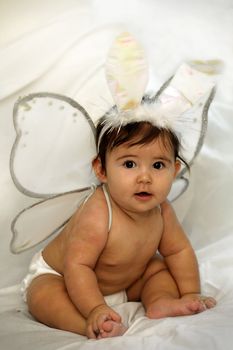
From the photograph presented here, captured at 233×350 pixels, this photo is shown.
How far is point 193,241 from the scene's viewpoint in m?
1.05

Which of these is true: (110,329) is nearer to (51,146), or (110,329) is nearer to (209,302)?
(209,302)

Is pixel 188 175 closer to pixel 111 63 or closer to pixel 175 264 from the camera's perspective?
pixel 175 264

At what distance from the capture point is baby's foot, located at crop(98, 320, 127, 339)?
2.43ft

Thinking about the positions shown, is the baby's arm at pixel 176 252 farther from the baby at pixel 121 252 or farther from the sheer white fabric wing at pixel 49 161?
the sheer white fabric wing at pixel 49 161

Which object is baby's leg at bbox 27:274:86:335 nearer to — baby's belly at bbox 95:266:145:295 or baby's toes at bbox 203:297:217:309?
baby's belly at bbox 95:266:145:295

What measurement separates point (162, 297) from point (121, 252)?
0.31ft

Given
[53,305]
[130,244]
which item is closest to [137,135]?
[130,244]

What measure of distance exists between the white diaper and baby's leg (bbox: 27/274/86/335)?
0.06 feet

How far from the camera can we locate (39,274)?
3.01 feet

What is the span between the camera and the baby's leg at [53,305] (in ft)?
2.66

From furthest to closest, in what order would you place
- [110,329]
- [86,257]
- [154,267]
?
[154,267]
[86,257]
[110,329]

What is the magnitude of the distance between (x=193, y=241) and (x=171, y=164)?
26 centimetres

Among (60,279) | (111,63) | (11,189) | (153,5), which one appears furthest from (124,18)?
(60,279)

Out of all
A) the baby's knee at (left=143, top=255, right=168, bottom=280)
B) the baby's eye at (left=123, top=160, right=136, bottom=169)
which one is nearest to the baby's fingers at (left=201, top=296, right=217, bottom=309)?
the baby's knee at (left=143, top=255, right=168, bottom=280)
